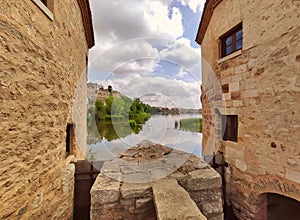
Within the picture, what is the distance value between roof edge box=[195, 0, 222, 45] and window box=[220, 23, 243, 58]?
98cm

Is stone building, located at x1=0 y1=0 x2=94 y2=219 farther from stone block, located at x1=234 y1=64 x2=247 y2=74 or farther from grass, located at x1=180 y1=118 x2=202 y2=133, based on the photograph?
grass, located at x1=180 y1=118 x2=202 y2=133

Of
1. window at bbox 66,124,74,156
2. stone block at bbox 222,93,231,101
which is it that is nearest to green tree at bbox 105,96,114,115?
window at bbox 66,124,74,156

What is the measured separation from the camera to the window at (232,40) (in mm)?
3735

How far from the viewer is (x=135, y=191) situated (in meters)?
1.66

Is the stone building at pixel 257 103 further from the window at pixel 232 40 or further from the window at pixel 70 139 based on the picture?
the window at pixel 70 139

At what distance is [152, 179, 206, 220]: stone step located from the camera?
1191mm

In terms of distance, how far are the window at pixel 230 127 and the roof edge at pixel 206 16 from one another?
298 cm

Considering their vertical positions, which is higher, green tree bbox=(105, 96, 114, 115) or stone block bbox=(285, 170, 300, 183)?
green tree bbox=(105, 96, 114, 115)

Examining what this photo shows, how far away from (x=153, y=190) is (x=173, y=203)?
11.7 inches

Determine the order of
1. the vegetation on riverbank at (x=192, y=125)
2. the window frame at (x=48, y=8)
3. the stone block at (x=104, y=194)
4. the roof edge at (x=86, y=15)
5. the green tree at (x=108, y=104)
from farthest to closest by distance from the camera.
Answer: the green tree at (x=108, y=104)
the vegetation on riverbank at (x=192, y=125)
the roof edge at (x=86, y=15)
the window frame at (x=48, y=8)
the stone block at (x=104, y=194)

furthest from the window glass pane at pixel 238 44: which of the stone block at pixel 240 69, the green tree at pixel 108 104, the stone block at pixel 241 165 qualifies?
the green tree at pixel 108 104

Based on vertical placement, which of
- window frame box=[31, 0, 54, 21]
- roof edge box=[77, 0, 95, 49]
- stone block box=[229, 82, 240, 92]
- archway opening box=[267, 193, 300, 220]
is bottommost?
archway opening box=[267, 193, 300, 220]

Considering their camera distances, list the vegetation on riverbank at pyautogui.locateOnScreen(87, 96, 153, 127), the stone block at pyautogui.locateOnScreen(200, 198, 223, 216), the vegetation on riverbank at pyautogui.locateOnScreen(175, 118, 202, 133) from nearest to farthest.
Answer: the stone block at pyautogui.locateOnScreen(200, 198, 223, 216), the vegetation on riverbank at pyautogui.locateOnScreen(87, 96, 153, 127), the vegetation on riverbank at pyautogui.locateOnScreen(175, 118, 202, 133)

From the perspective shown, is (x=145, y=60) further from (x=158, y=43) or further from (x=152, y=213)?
(x=152, y=213)
